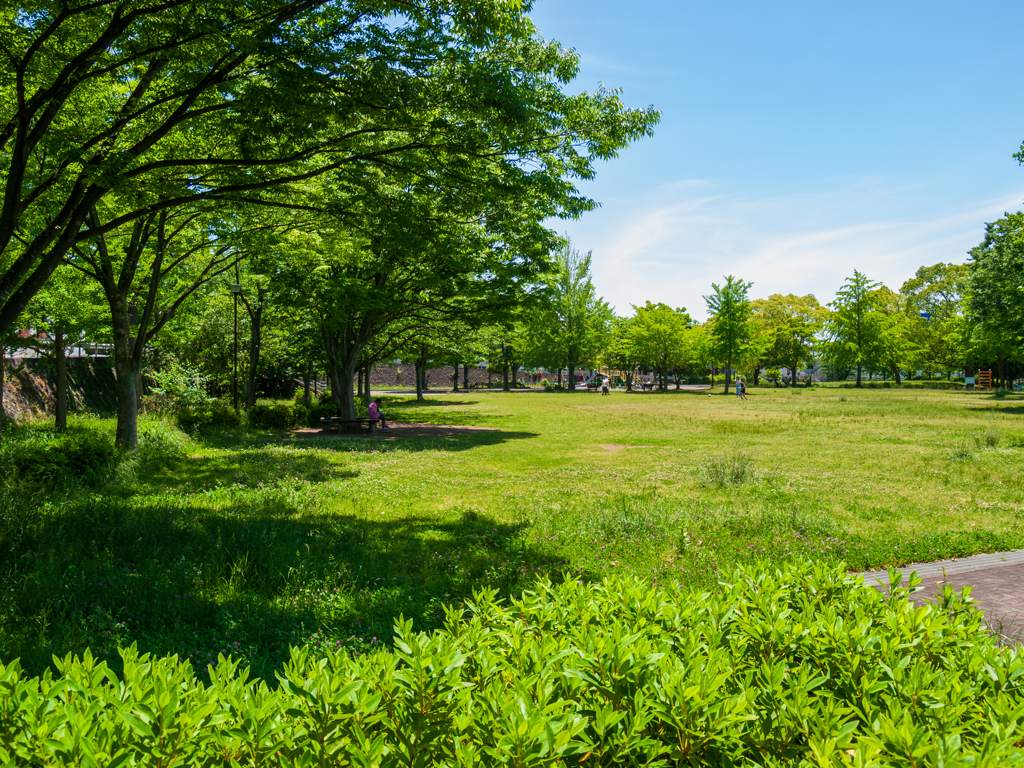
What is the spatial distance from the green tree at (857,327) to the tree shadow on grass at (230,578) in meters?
68.9

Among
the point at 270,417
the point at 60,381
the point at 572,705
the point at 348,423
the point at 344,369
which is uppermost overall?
the point at 344,369

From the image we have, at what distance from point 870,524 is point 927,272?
94069mm

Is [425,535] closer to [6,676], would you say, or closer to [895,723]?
[6,676]

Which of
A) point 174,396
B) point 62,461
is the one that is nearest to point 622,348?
point 174,396

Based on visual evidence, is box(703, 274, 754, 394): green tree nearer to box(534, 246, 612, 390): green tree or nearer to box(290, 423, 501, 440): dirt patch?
box(534, 246, 612, 390): green tree

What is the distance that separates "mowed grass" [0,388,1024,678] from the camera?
511cm

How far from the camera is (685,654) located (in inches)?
93.0

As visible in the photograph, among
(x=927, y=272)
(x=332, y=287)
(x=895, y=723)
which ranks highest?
(x=927, y=272)

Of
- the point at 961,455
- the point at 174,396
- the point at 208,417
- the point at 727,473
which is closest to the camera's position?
the point at 727,473

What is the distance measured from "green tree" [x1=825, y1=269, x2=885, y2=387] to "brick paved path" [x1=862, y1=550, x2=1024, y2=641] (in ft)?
218

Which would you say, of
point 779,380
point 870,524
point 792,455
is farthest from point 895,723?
point 779,380

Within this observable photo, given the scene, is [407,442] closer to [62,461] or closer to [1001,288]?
[62,461]

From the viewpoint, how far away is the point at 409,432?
23594 millimetres

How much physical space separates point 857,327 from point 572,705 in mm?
75245
